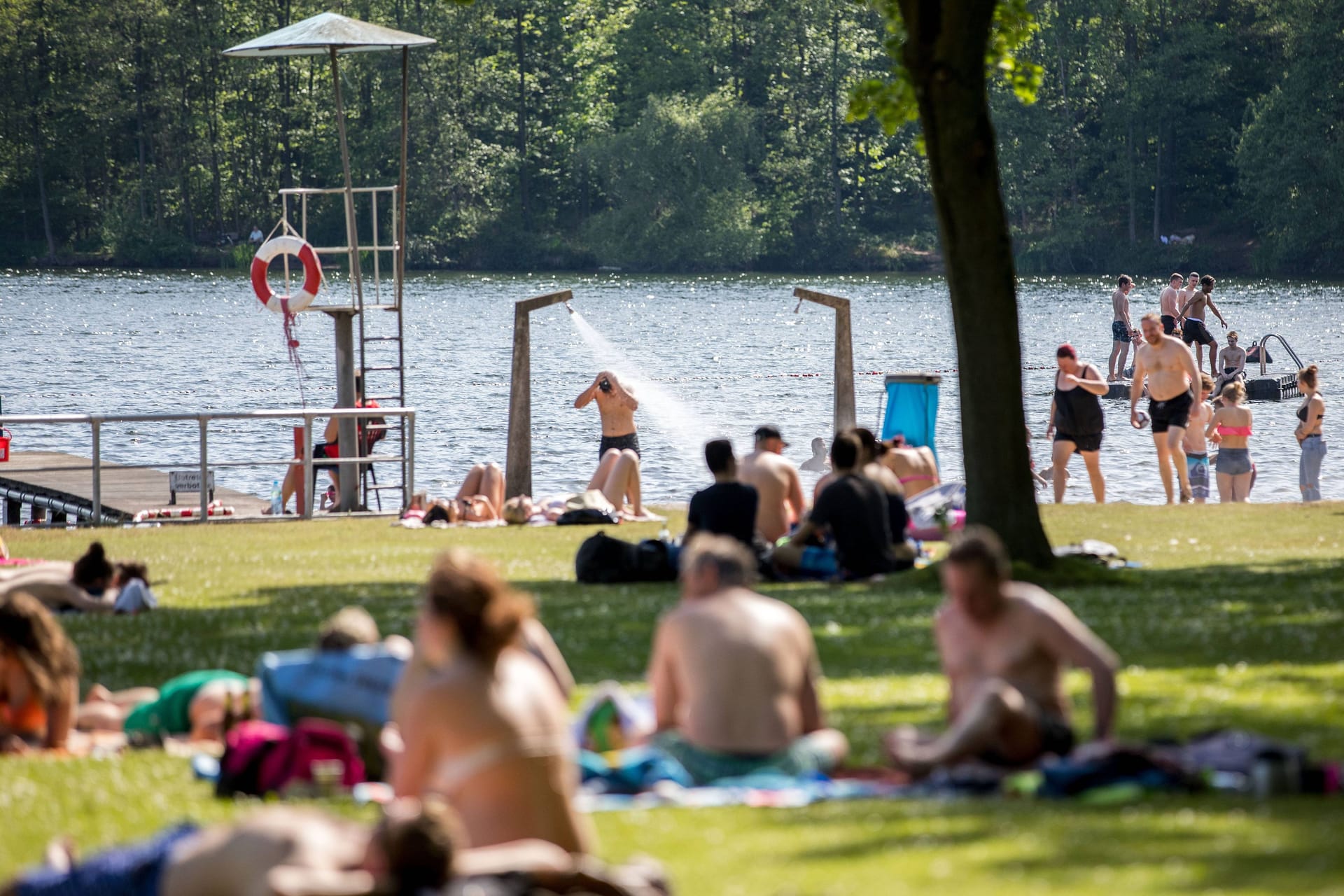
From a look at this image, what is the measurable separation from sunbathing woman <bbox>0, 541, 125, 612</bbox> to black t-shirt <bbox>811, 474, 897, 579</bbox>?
15.3 ft

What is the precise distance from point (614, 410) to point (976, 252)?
326 inches

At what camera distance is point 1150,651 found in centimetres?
1032

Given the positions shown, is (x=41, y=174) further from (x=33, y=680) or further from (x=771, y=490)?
(x=33, y=680)

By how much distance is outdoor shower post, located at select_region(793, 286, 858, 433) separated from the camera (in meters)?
21.7

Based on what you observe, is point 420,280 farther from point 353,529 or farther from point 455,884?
point 455,884

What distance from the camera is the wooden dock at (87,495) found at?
72.4 feet

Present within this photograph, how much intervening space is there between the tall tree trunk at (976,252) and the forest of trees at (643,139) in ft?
247

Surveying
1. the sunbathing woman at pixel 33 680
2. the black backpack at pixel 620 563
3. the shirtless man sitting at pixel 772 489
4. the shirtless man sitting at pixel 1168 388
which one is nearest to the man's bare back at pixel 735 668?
the sunbathing woman at pixel 33 680

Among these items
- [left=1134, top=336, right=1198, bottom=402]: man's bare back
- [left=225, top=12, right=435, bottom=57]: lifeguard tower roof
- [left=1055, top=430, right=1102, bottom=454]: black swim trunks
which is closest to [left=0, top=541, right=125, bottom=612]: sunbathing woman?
[left=1055, top=430, right=1102, bottom=454]: black swim trunks

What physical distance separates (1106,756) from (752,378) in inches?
1755

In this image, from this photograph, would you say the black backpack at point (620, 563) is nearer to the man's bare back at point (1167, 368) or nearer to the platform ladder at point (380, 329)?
the platform ladder at point (380, 329)

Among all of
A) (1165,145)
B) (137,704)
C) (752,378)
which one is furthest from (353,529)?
(1165,145)

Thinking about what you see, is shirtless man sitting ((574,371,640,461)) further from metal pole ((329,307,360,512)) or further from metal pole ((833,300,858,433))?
metal pole ((329,307,360,512))

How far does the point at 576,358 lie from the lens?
205ft
